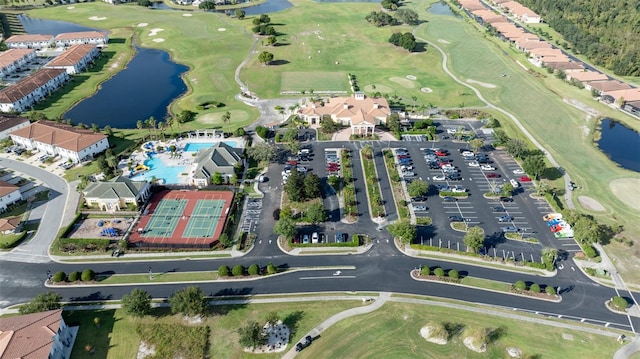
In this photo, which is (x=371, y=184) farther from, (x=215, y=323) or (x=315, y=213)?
(x=215, y=323)

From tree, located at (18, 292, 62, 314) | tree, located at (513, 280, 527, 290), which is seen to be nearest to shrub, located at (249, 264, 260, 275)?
tree, located at (18, 292, 62, 314)

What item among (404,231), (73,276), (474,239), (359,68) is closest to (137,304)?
(73,276)

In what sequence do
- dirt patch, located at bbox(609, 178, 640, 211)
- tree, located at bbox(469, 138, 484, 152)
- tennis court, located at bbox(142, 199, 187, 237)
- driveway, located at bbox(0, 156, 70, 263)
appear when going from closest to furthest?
1. driveway, located at bbox(0, 156, 70, 263)
2. tennis court, located at bbox(142, 199, 187, 237)
3. dirt patch, located at bbox(609, 178, 640, 211)
4. tree, located at bbox(469, 138, 484, 152)

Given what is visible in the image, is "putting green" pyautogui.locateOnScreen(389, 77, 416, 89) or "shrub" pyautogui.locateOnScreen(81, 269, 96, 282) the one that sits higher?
"putting green" pyautogui.locateOnScreen(389, 77, 416, 89)

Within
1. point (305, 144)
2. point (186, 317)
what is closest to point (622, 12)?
point (305, 144)

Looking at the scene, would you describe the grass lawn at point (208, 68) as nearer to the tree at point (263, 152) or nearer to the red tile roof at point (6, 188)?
the tree at point (263, 152)

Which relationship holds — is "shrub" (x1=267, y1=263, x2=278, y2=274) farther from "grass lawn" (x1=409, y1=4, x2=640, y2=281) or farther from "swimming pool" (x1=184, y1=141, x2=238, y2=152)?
"grass lawn" (x1=409, y1=4, x2=640, y2=281)
